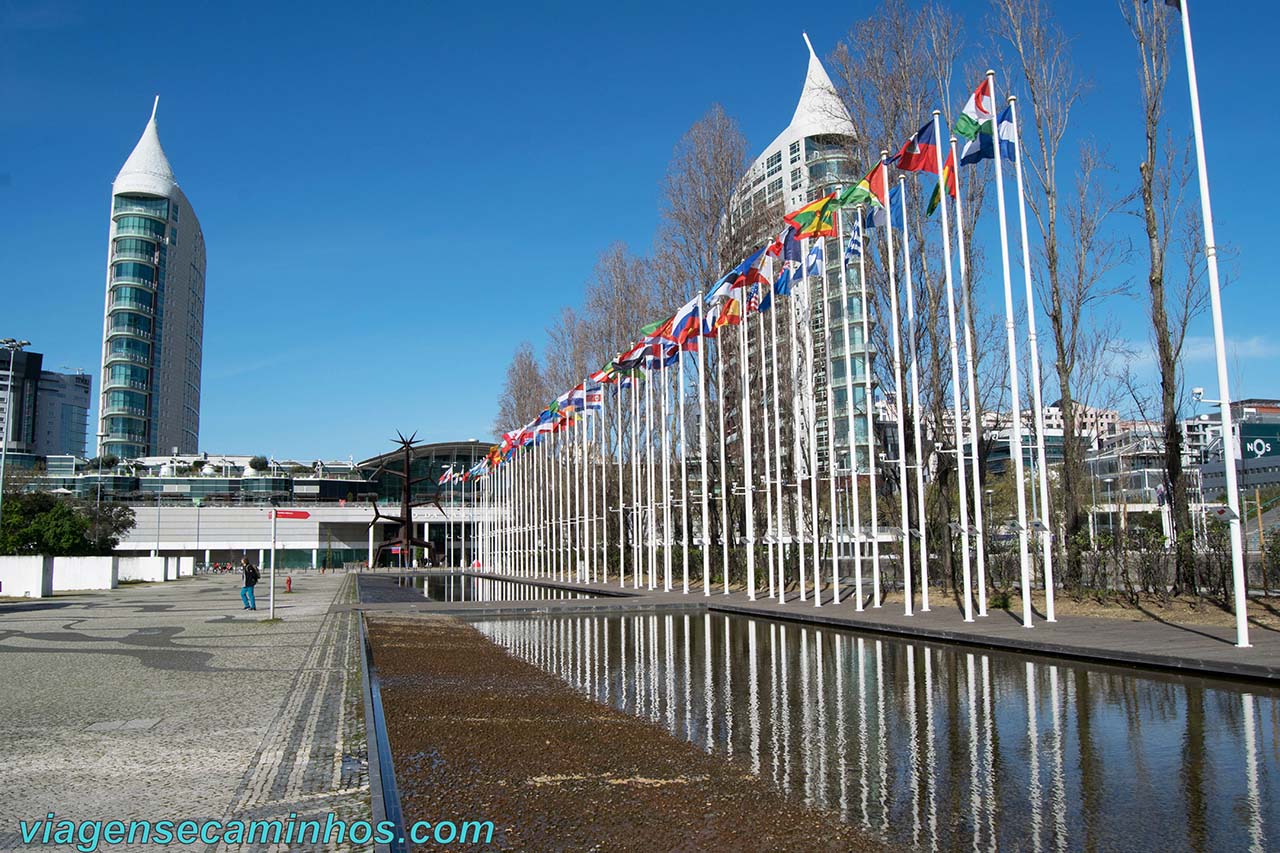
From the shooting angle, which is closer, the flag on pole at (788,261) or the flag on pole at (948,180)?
the flag on pole at (948,180)

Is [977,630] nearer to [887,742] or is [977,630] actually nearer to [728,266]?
[887,742]

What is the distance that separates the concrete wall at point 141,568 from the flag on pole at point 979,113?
167 ft

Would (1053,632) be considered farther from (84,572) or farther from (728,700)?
(84,572)

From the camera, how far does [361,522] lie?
3792 inches

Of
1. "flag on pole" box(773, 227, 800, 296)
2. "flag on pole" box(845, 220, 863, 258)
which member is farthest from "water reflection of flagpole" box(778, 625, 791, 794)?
"flag on pole" box(773, 227, 800, 296)

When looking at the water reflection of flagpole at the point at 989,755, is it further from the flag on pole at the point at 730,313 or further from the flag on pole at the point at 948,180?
the flag on pole at the point at 730,313

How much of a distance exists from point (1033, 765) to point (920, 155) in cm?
1529

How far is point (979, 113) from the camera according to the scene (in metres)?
17.8

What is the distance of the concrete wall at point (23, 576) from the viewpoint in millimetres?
34719

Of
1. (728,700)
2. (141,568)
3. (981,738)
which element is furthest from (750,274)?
(141,568)

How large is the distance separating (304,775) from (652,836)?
306 cm

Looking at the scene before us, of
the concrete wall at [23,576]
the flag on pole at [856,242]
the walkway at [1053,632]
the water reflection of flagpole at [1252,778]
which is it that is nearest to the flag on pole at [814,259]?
the flag on pole at [856,242]

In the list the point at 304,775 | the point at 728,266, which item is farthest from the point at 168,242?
the point at 304,775

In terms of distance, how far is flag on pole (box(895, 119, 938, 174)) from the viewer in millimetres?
19516
